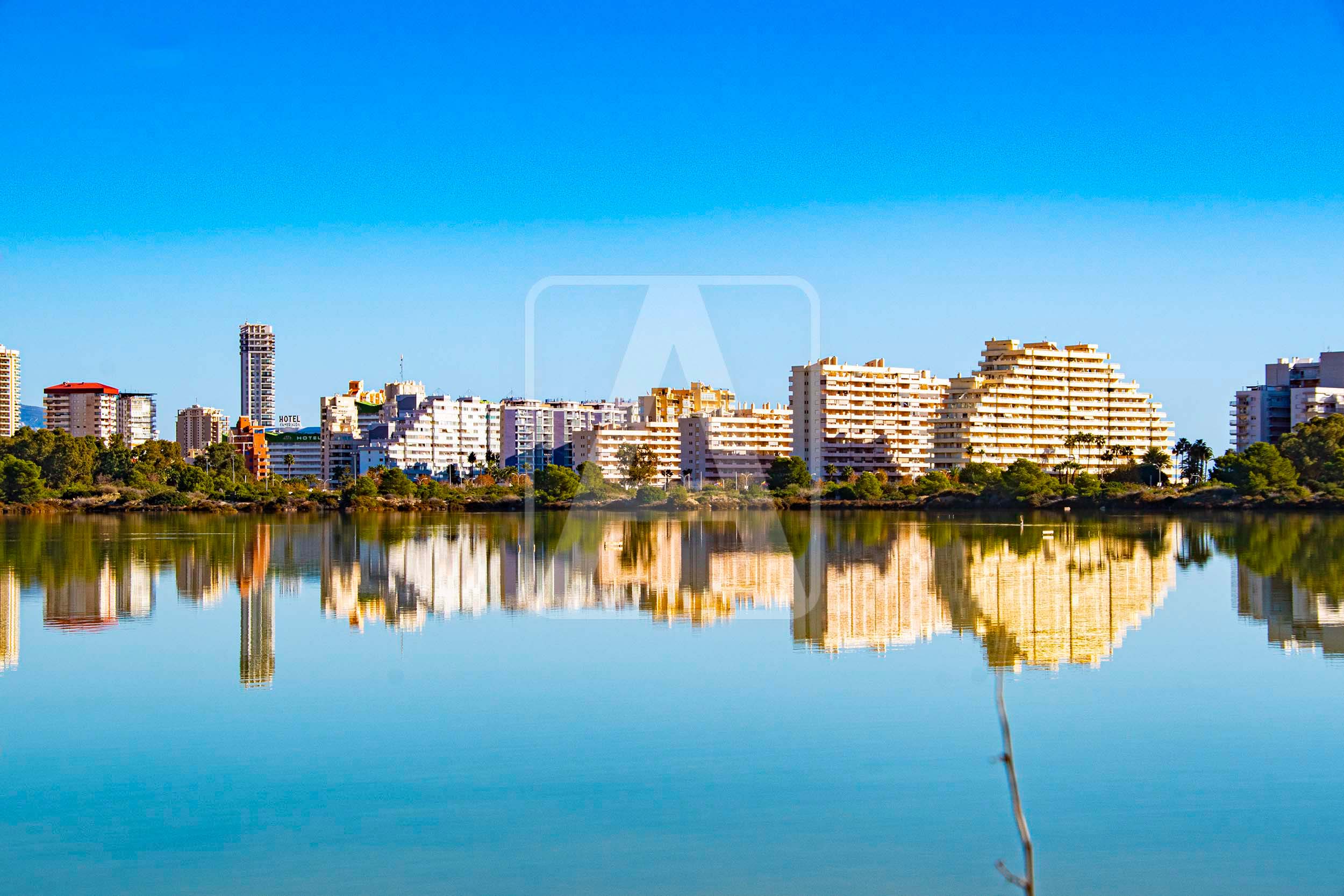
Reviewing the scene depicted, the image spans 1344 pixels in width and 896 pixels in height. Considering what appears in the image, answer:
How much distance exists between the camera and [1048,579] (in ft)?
62.9

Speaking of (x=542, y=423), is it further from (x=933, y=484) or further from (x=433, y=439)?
(x=933, y=484)

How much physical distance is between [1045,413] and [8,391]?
278ft

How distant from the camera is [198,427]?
111m

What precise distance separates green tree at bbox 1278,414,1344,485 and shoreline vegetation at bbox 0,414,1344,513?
56 mm

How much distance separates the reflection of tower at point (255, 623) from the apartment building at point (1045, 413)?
1755 inches

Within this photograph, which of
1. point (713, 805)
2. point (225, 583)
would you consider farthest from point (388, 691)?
point (225, 583)

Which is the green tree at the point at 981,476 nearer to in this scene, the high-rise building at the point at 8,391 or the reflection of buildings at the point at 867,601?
the reflection of buildings at the point at 867,601

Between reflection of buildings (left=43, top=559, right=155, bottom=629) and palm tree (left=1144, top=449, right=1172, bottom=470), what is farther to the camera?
palm tree (left=1144, top=449, right=1172, bottom=470)

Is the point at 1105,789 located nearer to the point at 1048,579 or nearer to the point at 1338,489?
the point at 1048,579

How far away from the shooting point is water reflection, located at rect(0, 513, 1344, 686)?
13711mm

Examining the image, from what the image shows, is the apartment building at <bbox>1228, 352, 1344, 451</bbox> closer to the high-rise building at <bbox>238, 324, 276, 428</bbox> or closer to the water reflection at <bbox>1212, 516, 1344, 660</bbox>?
the water reflection at <bbox>1212, 516, 1344, 660</bbox>

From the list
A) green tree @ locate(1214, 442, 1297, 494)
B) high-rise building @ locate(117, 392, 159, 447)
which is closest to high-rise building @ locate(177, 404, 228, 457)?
high-rise building @ locate(117, 392, 159, 447)

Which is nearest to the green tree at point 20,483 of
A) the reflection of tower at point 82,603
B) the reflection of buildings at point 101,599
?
the reflection of buildings at point 101,599

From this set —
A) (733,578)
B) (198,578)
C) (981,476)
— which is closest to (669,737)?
(733,578)
